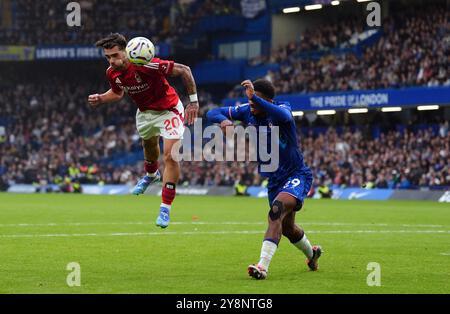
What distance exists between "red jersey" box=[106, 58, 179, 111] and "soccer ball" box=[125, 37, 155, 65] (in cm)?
34

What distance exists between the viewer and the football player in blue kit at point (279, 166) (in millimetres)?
12281

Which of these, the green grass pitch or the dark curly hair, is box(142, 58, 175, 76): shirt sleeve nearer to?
the dark curly hair

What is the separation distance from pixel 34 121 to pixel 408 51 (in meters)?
28.1

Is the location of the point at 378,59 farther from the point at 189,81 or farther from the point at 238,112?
the point at 238,112

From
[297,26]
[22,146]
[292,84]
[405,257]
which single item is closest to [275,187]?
[405,257]

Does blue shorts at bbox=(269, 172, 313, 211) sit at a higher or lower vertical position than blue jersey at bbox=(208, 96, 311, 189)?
lower

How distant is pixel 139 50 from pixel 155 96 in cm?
128

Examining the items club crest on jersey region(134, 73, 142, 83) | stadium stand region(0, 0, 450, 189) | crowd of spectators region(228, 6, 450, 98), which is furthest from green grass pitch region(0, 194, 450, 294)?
crowd of spectators region(228, 6, 450, 98)

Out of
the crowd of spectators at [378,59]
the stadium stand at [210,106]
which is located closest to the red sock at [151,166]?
the stadium stand at [210,106]

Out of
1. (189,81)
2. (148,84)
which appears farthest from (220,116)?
(148,84)

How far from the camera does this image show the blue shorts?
12664 mm

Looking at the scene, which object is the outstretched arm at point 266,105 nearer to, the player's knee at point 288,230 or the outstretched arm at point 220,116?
the outstretched arm at point 220,116
